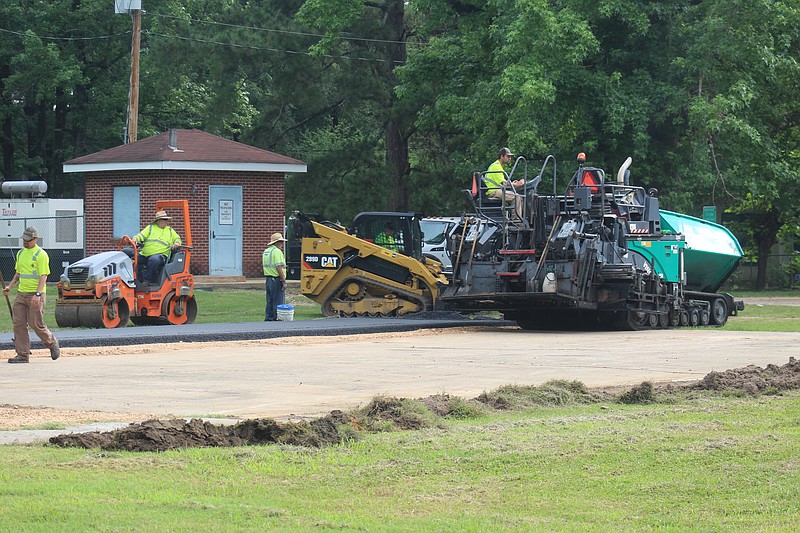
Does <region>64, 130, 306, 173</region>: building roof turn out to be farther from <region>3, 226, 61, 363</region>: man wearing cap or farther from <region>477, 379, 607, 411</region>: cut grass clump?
<region>477, 379, 607, 411</region>: cut grass clump

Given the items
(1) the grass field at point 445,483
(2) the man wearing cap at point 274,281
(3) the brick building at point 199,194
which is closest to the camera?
(1) the grass field at point 445,483

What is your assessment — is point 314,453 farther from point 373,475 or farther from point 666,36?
point 666,36

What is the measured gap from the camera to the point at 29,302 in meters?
16.8

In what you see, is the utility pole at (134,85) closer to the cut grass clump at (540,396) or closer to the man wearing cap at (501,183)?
the man wearing cap at (501,183)

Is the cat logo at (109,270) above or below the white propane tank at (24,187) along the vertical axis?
below

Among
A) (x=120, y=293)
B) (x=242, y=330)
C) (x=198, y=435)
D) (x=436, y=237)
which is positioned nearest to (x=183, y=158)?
(x=436, y=237)

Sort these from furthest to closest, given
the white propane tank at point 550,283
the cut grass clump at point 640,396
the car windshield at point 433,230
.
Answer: the car windshield at point 433,230 → the white propane tank at point 550,283 → the cut grass clump at point 640,396

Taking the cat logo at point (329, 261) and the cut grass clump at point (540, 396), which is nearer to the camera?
the cut grass clump at point (540, 396)

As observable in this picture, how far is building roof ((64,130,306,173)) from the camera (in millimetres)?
37219

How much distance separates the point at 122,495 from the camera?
769 cm

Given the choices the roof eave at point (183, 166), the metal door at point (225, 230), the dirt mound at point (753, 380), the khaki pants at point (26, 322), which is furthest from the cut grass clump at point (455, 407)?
the metal door at point (225, 230)

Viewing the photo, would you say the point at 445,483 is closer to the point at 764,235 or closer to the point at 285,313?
the point at 285,313

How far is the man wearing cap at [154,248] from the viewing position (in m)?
23.0

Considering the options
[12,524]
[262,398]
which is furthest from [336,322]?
[12,524]
